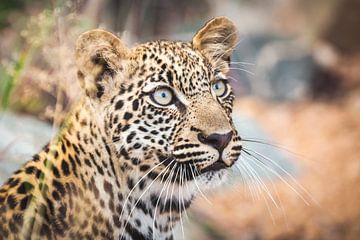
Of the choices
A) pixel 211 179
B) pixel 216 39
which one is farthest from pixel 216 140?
pixel 216 39

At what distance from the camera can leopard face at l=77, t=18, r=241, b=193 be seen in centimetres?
343

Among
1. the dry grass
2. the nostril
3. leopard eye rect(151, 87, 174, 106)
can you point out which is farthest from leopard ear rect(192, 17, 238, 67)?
the dry grass

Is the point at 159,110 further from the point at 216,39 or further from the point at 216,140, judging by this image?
the point at 216,39

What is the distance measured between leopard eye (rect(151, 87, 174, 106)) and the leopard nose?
0.22 meters

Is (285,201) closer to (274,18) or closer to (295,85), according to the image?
(295,85)

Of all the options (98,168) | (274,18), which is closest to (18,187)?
(98,168)

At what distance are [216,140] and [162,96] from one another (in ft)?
1.06

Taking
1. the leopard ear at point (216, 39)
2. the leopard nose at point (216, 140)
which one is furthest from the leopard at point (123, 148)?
the leopard ear at point (216, 39)

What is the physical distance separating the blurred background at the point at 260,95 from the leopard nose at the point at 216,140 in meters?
0.24

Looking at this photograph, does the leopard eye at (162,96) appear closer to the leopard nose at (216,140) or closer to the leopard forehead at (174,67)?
the leopard forehead at (174,67)

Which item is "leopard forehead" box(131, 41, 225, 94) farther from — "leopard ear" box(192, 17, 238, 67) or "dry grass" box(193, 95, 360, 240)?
"dry grass" box(193, 95, 360, 240)

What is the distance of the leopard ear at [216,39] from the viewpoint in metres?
3.76

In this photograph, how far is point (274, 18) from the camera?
432 inches

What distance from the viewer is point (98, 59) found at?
137 inches
